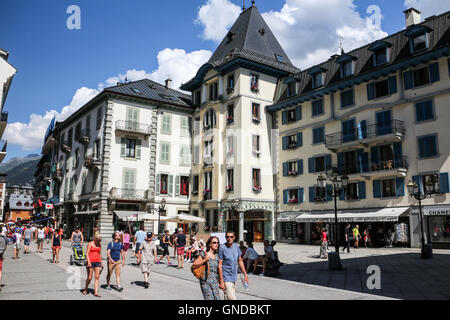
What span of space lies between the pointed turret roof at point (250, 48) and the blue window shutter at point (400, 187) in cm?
1580

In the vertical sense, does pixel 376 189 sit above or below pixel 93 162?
below

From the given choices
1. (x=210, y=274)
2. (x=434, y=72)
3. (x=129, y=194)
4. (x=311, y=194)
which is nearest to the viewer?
(x=210, y=274)

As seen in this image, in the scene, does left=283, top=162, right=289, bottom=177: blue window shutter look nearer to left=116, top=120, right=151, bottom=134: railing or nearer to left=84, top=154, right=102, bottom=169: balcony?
left=116, top=120, right=151, bottom=134: railing

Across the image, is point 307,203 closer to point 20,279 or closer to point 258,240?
point 258,240

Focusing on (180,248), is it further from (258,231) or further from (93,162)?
(93,162)

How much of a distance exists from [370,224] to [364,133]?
6.76 m

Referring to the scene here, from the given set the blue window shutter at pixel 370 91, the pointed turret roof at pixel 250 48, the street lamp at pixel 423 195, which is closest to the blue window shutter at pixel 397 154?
the street lamp at pixel 423 195

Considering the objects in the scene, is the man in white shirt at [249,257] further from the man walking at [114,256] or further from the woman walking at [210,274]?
the woman walking at [210,274]

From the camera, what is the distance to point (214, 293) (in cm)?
712

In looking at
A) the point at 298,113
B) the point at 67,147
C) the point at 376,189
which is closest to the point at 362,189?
the point at 376,189

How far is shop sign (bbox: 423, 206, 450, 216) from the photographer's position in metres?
24.3

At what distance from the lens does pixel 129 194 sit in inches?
1427

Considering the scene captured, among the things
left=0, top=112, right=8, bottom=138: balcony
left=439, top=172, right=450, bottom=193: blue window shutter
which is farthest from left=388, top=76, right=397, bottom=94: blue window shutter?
left=0, top=112, right=8, bottom=138: balcony
